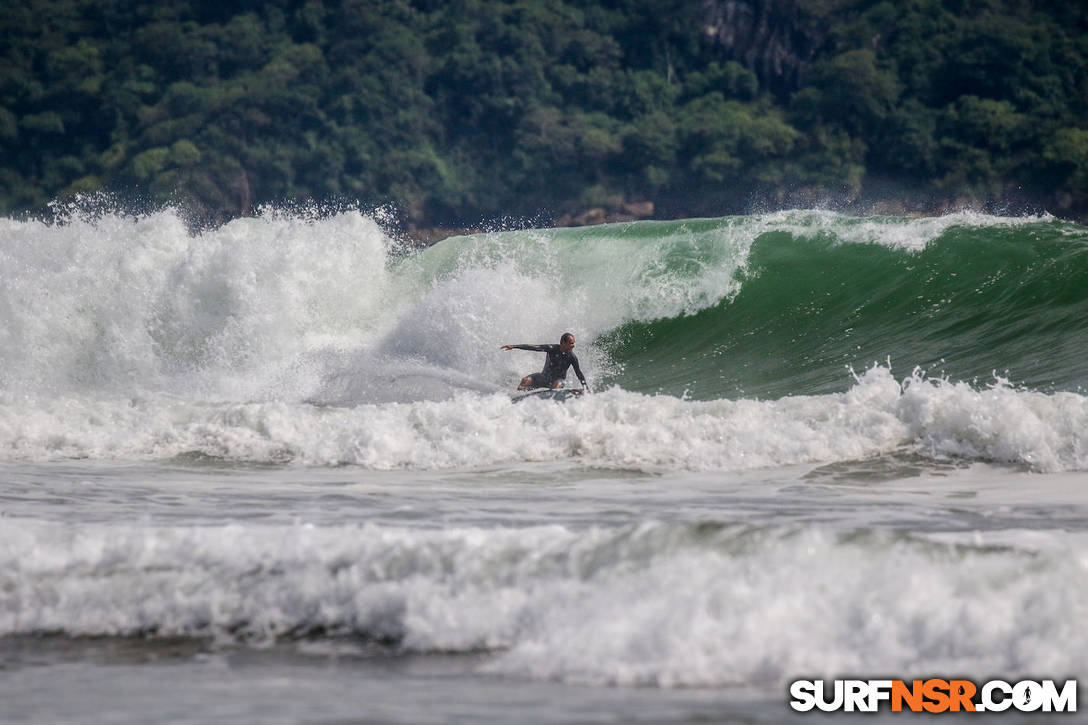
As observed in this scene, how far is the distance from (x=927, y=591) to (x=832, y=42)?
243 feet

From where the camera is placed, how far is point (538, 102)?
251ft

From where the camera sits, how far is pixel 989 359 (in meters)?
13.9

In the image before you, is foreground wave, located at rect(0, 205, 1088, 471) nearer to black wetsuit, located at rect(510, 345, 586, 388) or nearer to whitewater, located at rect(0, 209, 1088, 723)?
whitewater, located at rect(0, 209, 1088, 723)

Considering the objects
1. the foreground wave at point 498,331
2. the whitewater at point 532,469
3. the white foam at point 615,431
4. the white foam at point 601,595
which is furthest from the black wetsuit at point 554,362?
the white foam at point 601,595

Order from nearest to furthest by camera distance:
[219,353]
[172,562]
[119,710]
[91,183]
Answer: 1. [119,710]
2. [172,562]
3. [219,353]
4. [91,183]

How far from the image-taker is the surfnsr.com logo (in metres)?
4.82

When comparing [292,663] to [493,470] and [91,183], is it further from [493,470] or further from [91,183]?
[91,183]

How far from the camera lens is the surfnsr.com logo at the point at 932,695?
482 cm

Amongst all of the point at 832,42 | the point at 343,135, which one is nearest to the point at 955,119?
the point at 832,42

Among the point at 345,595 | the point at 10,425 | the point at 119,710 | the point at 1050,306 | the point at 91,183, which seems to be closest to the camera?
the point at 119,710

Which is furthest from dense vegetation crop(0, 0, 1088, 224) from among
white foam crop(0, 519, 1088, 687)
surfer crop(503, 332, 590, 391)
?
white foam crop(0, 519, 1088, 687)

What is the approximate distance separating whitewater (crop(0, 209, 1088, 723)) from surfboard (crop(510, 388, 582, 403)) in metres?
0.39

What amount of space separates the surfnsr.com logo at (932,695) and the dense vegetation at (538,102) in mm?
61802

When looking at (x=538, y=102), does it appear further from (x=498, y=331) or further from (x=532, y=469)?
(x=532, y=469)
